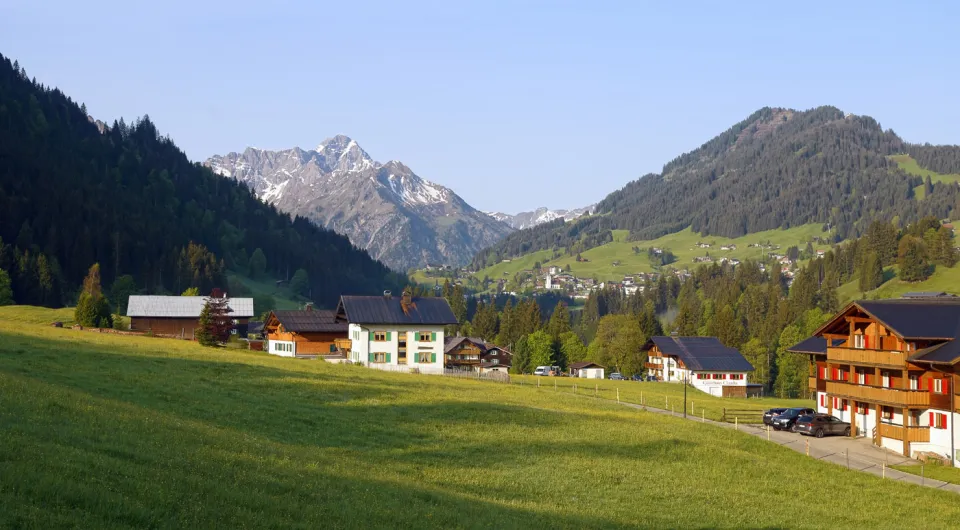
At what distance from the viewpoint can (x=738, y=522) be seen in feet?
100

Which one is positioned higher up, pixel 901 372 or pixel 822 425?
pixel 901 372

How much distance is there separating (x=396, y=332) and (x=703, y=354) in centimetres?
5338

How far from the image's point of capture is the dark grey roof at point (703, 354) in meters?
128

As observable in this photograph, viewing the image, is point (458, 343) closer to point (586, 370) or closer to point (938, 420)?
point (586, 370)

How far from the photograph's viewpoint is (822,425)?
66125 millimetres

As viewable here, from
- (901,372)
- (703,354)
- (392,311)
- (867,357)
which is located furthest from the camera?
(703,354)

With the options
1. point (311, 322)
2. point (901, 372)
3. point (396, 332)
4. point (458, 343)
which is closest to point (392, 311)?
point (396, 332)

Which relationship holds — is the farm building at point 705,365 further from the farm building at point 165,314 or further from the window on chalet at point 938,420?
the window on chalet at point 938,420

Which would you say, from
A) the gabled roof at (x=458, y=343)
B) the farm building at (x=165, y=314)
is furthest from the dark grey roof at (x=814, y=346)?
the gabled roof at (x=458, y=343)

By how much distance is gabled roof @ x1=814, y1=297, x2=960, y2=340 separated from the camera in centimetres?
5838

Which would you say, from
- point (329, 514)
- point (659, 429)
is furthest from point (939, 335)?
point (329, 514)

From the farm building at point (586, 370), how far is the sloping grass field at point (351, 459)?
87.2 metres

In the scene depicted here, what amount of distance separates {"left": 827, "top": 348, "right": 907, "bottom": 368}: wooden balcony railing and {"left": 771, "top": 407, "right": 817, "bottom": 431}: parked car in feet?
14.9

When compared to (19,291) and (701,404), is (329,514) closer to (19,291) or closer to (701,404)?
(701,404)
